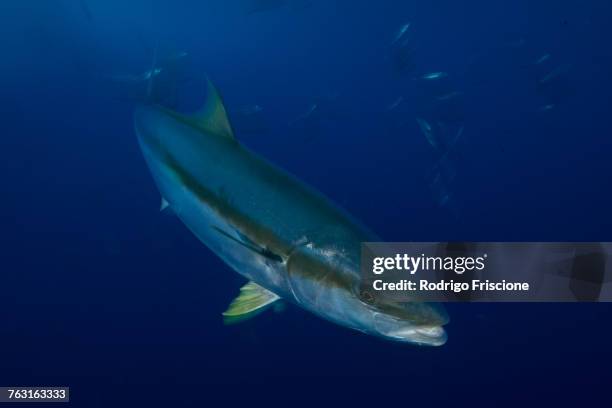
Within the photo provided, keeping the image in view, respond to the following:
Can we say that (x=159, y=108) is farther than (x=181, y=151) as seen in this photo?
Yes

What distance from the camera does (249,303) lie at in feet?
7.69

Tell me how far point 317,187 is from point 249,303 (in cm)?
1418

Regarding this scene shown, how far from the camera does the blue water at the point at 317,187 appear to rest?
881cm

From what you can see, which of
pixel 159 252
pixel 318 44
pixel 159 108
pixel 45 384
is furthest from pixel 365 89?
pixel 159 108

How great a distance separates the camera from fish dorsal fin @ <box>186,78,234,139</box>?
7.78ft

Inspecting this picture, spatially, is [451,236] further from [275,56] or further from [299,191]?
[275,56]

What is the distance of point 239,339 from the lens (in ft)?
29.6

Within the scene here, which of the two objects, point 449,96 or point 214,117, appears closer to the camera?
point 214,117

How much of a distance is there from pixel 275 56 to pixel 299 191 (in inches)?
1390

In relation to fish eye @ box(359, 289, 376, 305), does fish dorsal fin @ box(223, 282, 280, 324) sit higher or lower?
higher

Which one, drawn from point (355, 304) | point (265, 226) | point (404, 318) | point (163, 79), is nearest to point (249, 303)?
point (265, 226)

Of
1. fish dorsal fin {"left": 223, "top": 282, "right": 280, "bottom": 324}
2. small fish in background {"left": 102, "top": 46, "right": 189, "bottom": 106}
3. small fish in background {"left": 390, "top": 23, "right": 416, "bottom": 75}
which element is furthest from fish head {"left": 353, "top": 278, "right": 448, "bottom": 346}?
small fish in background {"left": 102, "top": 46, "right": 189, "bottom": 106}

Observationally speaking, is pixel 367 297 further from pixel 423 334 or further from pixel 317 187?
pixel 317 187

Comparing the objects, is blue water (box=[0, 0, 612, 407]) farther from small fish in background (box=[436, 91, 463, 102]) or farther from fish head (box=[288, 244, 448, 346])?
fish head (box=[288, 244, 448, 346])
